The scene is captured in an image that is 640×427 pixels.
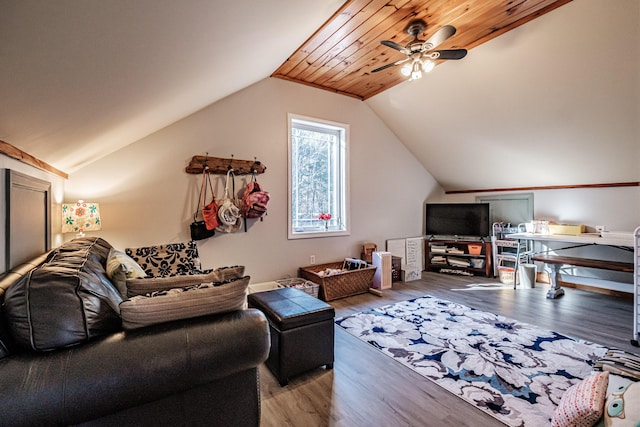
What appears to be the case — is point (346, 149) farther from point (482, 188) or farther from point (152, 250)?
point (152, 250)

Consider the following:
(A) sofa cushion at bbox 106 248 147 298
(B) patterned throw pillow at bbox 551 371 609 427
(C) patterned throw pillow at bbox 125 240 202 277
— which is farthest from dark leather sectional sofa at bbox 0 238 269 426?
(C) patterned throw pillow at bbox 125 240 202 277

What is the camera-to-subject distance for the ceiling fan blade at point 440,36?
2223mm

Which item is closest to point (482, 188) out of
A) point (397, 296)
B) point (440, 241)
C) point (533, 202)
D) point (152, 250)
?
point (533, 202)

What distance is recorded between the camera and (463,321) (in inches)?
115

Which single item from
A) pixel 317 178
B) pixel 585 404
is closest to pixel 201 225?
pixel 317 178

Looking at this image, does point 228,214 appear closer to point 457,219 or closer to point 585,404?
point 585,404

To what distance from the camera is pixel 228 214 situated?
3.25 m

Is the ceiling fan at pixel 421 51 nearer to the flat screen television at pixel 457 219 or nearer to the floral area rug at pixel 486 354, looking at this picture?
the floral area rug at pixel 486 354

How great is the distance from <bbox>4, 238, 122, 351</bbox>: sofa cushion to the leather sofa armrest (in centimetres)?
5

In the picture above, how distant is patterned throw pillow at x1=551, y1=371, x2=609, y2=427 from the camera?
1.20 m

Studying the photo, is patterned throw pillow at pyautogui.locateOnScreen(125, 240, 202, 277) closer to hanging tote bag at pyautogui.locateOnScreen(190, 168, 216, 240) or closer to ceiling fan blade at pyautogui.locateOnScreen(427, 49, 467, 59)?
hanging tote bag at pyautogui.locateOnScreen(190, 168, 216, 240)

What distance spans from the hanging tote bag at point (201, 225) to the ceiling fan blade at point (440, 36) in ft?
8.54

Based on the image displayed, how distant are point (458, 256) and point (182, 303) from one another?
4.99 meters

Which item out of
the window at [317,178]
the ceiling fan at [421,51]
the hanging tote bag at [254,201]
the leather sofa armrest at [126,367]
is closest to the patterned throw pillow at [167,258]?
the hanging tote bag at [254,201]
